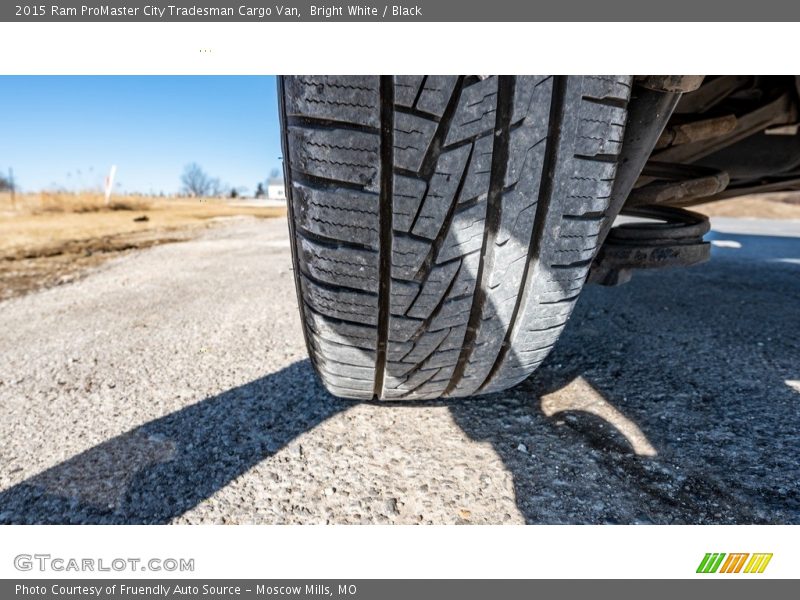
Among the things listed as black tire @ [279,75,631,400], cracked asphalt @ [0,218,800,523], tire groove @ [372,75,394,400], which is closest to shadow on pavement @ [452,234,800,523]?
cracked asphalt @ [0,218,800,523]

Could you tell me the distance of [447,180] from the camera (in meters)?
0.82

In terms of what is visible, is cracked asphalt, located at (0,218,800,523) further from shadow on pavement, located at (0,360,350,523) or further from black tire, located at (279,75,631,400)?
black tire, located at (279,75,631,400)

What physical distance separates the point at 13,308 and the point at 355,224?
2.55 meters

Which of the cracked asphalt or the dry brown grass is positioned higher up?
the cracked asphalt

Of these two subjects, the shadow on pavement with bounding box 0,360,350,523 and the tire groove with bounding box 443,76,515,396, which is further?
the shadow on pavement with bounding box 0,360,350,523

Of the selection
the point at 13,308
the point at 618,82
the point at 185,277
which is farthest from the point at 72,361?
the point at 618,82

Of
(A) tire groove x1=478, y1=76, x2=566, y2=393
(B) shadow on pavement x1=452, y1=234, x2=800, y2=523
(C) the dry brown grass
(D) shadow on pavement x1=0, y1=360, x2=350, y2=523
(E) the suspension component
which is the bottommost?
(C) the dry brown grass

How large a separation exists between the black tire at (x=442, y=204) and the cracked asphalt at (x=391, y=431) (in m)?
0.27

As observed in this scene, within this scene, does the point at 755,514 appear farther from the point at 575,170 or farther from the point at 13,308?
the point at 13,308

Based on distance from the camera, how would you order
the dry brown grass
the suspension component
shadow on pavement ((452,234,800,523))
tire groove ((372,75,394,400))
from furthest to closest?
1. the dry brown grass
2. the suspension component
3. shadow on pavement ((452,234,800,523))
4. tire groove ((372,75,394,400))

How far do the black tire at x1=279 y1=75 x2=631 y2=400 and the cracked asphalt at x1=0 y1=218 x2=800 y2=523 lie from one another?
272mm

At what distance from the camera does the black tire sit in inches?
30.5

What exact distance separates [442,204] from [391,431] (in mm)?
656

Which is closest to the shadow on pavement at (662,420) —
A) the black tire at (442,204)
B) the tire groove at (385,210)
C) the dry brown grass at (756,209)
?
the black tire at (442,204)
